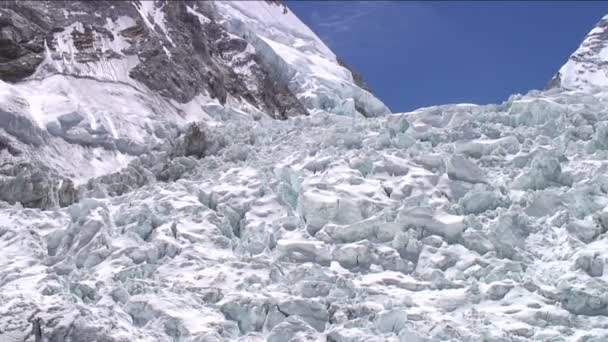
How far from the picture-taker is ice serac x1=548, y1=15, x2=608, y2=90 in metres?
37.5

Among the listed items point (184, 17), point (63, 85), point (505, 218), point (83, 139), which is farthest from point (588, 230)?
point (184, 17)

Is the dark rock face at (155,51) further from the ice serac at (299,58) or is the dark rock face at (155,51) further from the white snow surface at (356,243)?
the white snow surface at (356,243)

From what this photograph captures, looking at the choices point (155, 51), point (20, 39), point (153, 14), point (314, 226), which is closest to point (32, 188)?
point (314, 226)

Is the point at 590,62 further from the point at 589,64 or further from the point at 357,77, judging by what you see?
the point at 357,77

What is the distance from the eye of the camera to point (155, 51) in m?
34.7

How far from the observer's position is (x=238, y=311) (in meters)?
13.0

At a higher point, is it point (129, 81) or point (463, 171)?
point (463, 171)

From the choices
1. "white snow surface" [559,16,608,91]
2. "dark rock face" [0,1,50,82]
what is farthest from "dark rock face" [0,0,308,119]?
"white snow surface" [559,16,608,91]

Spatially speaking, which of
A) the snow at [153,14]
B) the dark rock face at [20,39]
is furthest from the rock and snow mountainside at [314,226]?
the snow at [153,14]

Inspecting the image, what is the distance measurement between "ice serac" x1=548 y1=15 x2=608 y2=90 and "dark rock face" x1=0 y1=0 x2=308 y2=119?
1275cm

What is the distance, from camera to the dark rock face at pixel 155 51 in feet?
103

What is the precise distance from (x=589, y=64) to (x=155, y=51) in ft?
68.7

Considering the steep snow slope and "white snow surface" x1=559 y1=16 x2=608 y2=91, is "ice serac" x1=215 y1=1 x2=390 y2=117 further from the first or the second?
"white snow surface" x1=559 y1=16 x2=608 y2=91

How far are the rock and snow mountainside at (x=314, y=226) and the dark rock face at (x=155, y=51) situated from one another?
18.9ft
